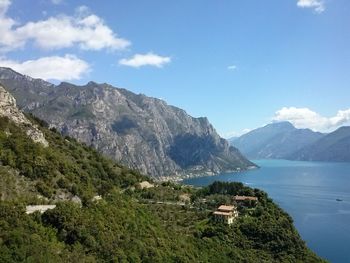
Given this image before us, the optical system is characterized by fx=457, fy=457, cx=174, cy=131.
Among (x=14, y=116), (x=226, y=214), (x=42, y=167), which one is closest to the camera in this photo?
(x=42, y=167)

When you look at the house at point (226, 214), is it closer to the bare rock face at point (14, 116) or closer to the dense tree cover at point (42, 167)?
the dense tree cover at point (42, 167)

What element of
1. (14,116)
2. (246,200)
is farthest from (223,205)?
(14,116)

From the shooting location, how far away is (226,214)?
73188 mm

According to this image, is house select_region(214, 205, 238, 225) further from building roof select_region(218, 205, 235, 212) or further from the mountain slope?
the mountain slope

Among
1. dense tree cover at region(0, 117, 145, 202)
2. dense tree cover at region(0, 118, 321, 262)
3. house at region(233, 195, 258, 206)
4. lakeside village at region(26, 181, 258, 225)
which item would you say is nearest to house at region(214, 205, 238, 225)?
lakeside village at region(26, 181, 258, 225)

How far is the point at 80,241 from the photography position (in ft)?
140

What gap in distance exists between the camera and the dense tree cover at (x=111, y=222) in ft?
129

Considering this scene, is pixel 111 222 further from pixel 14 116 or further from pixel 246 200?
pixel 246 200

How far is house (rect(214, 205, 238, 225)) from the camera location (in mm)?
72750

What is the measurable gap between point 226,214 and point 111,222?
27.8 metres

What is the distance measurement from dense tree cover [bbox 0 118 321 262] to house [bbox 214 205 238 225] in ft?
3.99

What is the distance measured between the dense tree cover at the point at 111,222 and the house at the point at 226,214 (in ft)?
3.99

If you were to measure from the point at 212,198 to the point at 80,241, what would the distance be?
155 feet

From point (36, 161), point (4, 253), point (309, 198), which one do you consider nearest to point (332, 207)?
point (309, 198)
